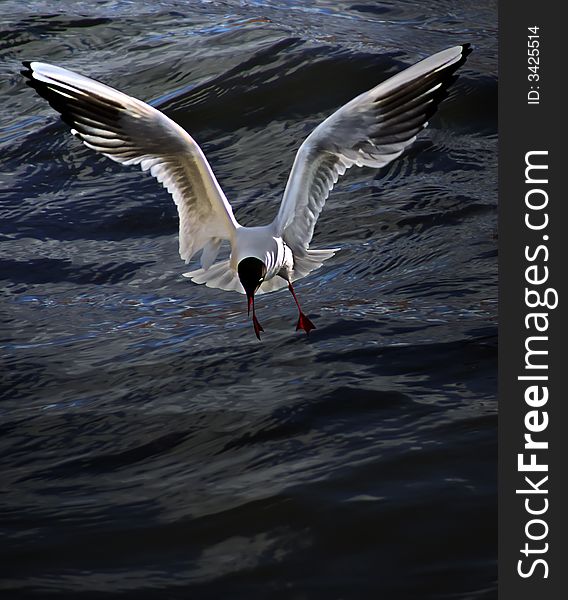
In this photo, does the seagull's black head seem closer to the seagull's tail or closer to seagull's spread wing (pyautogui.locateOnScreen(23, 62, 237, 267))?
seagull's spread wing (pyautogui.locateOnScreen(23, 62, 237, 267))

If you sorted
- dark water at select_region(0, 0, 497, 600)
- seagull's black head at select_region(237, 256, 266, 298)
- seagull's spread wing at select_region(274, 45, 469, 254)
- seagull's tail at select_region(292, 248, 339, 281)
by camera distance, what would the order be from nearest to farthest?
1. dark water at select_region(0, 0, 497, 600)
2. seagull's black head at select_region(237, 256, 266, 298)
3. seagull's spread wing at select_region(274, 45, 469, 254)
4. seagull's tail at select_region(292, 248, 339, 281)

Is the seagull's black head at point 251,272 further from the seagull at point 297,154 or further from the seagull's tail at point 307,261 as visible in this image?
the seagull's tail at point 307,261

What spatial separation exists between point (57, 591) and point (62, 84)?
2.44 m

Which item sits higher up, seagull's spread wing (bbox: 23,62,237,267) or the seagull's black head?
seagull's spread wing (bbox: 23,62,237,267)

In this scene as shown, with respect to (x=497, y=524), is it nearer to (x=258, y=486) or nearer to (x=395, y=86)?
(x=258, y=486)

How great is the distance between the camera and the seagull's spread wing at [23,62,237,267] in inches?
221

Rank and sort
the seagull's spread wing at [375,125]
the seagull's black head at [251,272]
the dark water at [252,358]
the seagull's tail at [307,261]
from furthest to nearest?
1. the seagull's tail at [307,261]
2. the seagull's spread wing at [375,125]
3. the seagull's black head at [251,272]
4. the dark water at [252,358]

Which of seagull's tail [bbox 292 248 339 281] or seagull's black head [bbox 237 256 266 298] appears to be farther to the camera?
seagull's tail [bbox 292 248 339 281]

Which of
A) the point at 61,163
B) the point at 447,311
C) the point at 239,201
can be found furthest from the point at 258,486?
the point at 61,163

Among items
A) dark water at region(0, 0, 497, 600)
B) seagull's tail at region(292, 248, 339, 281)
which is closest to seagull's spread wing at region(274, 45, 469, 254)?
seagull's tail at region(292, 248, 339, 281)

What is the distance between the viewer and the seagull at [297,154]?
562 cm

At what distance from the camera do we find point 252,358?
6285 mm

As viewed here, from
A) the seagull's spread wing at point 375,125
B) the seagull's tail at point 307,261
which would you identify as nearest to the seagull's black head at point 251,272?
the seagull's spread wing at point 375,125

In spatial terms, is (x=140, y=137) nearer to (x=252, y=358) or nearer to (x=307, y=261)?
(x=307, y=261)
